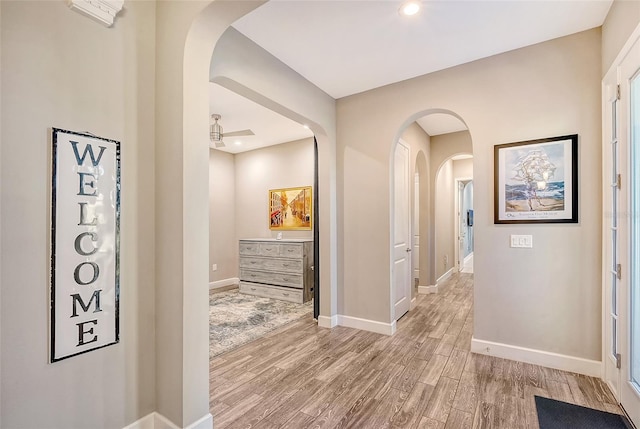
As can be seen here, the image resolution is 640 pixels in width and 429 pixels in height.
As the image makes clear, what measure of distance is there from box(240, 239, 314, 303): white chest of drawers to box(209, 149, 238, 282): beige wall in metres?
0.84

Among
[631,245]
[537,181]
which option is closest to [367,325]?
[537,181]

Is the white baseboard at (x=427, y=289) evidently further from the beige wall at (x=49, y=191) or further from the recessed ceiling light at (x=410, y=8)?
the beige wall at (x=49, y=191)

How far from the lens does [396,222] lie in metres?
3.85

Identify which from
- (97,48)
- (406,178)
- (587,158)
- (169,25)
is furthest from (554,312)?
(97,48)

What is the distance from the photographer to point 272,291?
5.15 meters

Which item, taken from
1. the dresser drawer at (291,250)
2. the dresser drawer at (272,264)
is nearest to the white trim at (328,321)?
the dresser drawer at (272,264)

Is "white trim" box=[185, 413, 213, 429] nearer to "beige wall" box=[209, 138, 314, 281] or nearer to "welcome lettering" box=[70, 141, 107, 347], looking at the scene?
"welcome lettering" box=[70, 141, 107, 347]

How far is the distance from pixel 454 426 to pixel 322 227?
2390 millimetres

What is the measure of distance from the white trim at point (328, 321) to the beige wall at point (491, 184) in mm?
464

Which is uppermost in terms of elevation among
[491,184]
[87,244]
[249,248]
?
[491,184]

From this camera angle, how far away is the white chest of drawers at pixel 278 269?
193 inches

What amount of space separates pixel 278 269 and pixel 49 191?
3837 millimetres

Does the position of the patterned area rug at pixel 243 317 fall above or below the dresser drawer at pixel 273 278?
below

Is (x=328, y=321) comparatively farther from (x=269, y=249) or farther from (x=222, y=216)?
(x=222, y=216)
